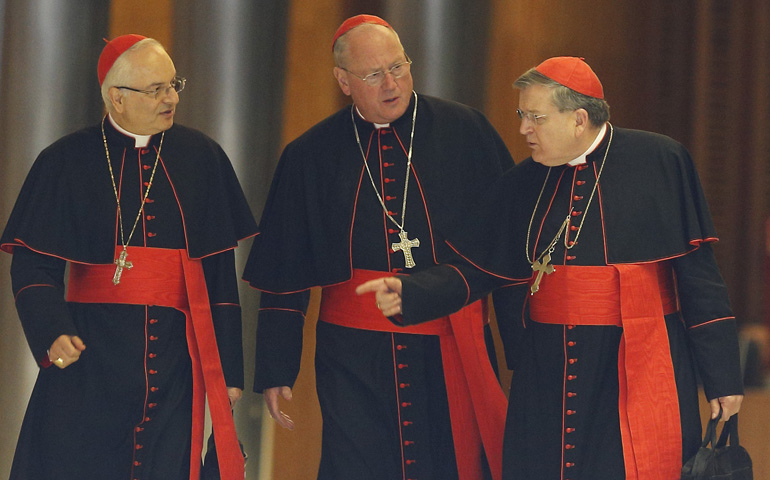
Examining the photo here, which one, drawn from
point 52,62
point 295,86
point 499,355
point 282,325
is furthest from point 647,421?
point 52,62

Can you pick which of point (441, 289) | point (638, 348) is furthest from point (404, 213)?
point (638, 348)

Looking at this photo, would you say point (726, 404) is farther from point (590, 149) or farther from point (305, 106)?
point (305, 106)

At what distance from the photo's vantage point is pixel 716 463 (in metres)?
3.08

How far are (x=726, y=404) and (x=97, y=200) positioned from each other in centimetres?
211

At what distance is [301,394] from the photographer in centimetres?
504

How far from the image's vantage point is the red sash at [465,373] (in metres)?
3.58

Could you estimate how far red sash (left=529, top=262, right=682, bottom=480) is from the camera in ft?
10.3

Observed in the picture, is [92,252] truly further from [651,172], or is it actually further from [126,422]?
[651,172]

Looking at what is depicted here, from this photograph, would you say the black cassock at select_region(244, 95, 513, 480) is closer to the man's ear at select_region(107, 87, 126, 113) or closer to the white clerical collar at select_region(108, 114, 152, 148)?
the white clerical collar at select_region(108, 114, 152, 148)

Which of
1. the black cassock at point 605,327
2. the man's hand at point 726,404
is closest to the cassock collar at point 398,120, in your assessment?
the black cassock at point 605,327

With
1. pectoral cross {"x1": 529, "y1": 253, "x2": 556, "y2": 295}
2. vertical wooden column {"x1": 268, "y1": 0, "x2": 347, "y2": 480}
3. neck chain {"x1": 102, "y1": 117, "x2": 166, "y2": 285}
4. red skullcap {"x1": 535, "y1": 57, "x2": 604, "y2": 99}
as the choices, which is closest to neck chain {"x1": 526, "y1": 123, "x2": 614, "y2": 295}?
pectoral cross {"x1": 529, "y1": 253, "x2": 556, "y2": 295}

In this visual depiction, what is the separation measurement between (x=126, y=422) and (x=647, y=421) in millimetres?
1654

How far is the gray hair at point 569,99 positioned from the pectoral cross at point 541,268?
1.42 ft

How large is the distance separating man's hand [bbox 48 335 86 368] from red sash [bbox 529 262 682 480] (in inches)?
58.5
